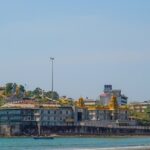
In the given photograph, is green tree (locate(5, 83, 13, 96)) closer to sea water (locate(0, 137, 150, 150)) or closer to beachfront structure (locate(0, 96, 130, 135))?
beachfront structure (locate(0, 96, 130, 135))

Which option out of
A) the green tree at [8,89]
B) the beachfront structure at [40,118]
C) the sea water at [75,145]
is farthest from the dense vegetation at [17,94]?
the sea water at [75,145]

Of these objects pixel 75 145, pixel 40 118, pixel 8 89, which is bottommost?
pixel 75 145

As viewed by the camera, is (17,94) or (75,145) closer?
(75,145)

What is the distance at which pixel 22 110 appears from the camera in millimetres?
147250

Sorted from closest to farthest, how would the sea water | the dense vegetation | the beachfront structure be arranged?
the sea water → the beachfront structure → the dense vegetation

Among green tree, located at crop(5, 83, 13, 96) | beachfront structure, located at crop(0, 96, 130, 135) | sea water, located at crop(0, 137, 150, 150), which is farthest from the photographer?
green tree, located at crop(5, 83, 13, 96)

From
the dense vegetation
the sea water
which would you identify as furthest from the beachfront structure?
the sea water

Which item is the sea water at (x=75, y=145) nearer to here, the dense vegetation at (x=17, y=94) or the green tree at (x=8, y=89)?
the dense vegetation at (x=17, y=94)

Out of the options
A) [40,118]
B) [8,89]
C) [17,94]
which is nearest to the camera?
[40,118]

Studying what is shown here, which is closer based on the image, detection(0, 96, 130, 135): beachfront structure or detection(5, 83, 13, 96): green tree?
detection(0, 96, 130, 135): beachfront structure

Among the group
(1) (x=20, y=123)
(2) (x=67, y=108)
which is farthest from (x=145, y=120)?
(1) (x=20, y=123)

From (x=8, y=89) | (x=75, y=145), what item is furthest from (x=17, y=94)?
(x=75, y=145)

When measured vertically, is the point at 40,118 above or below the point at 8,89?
below

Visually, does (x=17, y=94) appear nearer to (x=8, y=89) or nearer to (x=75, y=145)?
(x=8, y=89)
